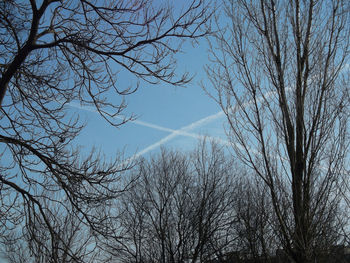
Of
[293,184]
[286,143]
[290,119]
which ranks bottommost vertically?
[293,184]

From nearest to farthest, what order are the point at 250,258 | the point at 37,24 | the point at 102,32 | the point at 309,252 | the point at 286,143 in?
the point at 37,24 < the point at 102,32 < the point at 309,252 < the point at 286,143 < the point at 250,258

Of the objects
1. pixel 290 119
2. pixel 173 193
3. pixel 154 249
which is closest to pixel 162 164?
pixel 173 193

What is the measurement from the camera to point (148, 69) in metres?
5.45

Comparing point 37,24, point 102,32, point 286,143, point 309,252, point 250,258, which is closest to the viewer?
point 37,24

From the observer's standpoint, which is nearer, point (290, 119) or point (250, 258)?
point (290, 119)

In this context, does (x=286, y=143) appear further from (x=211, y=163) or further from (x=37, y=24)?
(x=211, y=163)

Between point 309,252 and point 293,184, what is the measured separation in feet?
3.64

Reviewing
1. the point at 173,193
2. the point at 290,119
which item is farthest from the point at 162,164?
the point at 290,119

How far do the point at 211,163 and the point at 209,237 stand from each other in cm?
395

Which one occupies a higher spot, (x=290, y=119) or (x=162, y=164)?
(x=162, y=164)

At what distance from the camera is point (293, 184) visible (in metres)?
6.14

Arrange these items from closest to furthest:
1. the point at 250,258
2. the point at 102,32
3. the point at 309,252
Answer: the point at 102,32 < the point at 309,252 < the point at 250,258

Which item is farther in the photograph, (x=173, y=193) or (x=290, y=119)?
(x=173, y=193)

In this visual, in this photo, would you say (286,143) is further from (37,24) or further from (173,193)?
(173,193)
